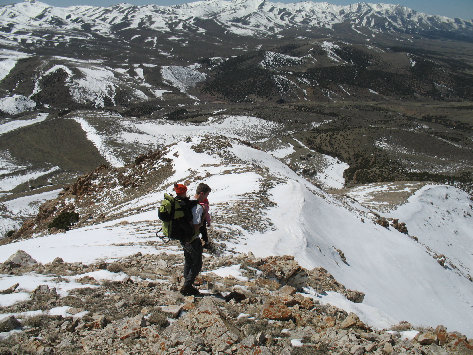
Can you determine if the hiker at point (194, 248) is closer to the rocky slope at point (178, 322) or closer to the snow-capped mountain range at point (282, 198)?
the rocky slope at point (178, 322)

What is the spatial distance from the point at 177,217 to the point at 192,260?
1197mm

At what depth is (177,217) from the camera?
25.3 feet

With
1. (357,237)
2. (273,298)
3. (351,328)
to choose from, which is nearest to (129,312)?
(273,298)

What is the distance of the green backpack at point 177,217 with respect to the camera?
24.8ft

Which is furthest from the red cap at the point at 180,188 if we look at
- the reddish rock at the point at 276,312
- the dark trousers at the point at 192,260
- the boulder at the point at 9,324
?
the boulder at the point at 9,324

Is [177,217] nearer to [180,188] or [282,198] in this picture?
[180,188]

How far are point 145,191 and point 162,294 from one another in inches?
962

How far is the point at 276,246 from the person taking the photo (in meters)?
15.5

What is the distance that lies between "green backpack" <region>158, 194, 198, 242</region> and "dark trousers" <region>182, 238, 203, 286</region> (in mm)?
337

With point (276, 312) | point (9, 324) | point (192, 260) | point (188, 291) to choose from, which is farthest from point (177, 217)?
point (9, 324)

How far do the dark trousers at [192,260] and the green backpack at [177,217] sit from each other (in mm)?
337

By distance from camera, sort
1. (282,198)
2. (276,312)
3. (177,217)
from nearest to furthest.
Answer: (276,312) → (177,217) → (282,198)

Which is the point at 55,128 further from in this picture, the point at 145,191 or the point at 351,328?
the point at 351,328

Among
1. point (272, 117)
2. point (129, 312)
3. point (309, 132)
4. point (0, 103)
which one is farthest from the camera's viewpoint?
point (0, 103)
